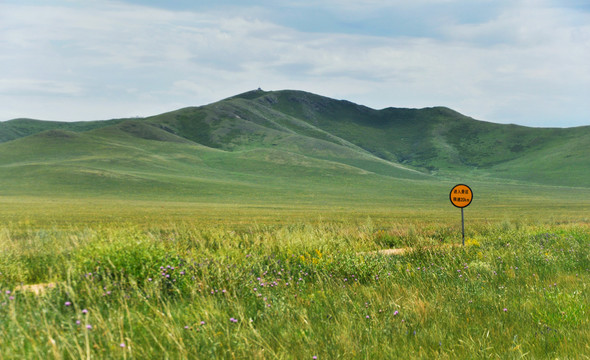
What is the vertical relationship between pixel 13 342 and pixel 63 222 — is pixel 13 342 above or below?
above

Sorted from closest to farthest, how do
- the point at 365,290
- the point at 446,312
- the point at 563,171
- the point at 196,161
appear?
the point at 446,312 → the point at 365,290 → the point at 196,161 → the point at 563,171

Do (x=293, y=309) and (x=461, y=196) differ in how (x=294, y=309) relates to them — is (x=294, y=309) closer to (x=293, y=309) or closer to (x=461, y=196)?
(x=293, y=309)

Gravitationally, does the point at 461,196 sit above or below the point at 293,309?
above

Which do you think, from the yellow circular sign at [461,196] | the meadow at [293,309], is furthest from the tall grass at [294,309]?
the yellow circular sign at [461,196]

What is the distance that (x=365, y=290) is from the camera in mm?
7672

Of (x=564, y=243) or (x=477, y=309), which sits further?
(x=564, y=243)

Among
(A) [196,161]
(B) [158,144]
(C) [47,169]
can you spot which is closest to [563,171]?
(A) [196,161]

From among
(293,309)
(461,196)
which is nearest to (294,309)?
(293,309)

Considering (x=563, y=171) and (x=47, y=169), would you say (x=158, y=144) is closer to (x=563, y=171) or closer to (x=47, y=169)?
(x=47, y=169)

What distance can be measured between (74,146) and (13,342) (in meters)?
160

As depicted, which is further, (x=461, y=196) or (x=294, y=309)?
(x=461, y=196)

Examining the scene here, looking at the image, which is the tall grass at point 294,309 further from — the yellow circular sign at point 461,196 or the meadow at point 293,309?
the yellow circular sign at point 461,196

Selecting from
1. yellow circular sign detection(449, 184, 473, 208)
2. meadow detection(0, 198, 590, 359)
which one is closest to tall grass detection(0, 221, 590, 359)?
meadow detection(0, 198, 590, 359)

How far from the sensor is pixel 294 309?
20.4ft
